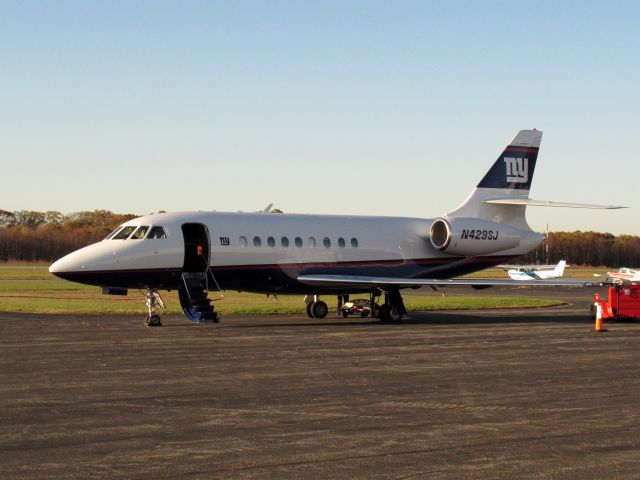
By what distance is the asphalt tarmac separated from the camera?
327 inches

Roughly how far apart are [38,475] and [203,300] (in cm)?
1643

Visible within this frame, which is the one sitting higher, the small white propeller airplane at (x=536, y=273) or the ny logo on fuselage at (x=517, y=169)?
the ny logo on fuselage at (x=517, y=169)

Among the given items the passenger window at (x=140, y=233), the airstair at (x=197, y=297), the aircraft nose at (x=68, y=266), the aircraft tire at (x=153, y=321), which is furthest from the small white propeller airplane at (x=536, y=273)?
the aircraft nose at (x=68, y=266)

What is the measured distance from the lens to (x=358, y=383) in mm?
13461

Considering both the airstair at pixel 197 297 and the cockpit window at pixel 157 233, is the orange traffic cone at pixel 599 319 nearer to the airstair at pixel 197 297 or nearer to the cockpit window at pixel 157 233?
the airstair at pixel 197 297

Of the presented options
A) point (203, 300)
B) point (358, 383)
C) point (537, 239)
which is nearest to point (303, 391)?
point (358, 383)

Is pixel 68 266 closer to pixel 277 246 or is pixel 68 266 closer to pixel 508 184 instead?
pixel 277 246

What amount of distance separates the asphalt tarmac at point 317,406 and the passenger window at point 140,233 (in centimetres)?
386

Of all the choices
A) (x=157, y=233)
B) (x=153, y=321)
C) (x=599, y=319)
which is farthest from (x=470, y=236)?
(x=153, y=321)

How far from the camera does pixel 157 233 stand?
2473 centimetres

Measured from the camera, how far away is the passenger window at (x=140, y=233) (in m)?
24.6

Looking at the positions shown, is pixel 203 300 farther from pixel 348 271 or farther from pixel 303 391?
pixel 303 391

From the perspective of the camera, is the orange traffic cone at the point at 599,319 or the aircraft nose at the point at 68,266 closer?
the orange traffic cone at the point at 599,319

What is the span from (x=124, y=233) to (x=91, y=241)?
69.5 metres
